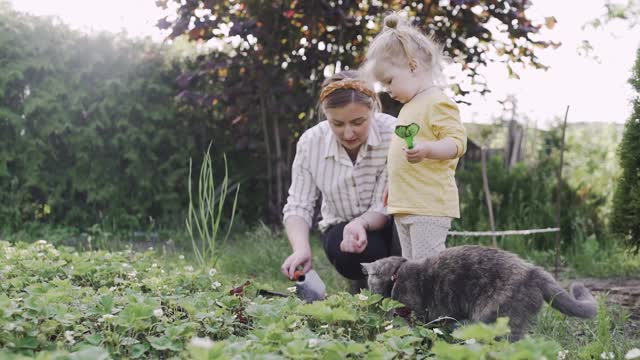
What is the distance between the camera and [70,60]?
260 inches

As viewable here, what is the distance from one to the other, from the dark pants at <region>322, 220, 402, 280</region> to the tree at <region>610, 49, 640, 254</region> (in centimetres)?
153

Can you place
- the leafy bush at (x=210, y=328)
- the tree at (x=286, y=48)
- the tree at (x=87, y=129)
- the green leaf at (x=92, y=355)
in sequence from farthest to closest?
the tree at (x=87, y=129) < the tree at (x=286, y=48) < the leafy bush at (x=210, y=328) < the green leaf at (x=92, y=355)

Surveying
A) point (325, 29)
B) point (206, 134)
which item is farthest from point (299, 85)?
point (206, 134)

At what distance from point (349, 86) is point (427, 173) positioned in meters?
0.58

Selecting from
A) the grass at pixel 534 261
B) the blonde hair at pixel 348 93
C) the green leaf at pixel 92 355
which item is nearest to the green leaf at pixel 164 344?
the green leaf at pixel 92 355

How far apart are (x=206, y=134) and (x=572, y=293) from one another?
4.91 meters

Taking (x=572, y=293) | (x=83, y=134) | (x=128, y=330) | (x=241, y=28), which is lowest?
(x=128, y=330)

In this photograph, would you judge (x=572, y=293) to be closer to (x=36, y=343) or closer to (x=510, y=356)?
(x=510, y=356)

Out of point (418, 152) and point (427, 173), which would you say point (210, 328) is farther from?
point (427, 173)

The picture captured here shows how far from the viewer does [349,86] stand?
10.1 ft

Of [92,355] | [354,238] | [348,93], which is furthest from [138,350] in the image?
[348,93]

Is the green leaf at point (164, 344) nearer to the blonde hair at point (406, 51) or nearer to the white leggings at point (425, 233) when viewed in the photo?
the white leggings at point (425, 233)

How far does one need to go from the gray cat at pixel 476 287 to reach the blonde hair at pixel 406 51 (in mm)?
825

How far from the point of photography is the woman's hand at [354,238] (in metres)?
3.04
